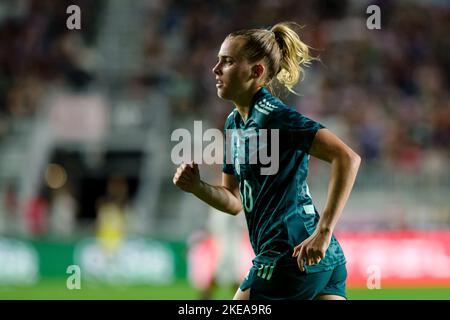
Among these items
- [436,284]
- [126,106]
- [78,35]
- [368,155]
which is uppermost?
[78,35]

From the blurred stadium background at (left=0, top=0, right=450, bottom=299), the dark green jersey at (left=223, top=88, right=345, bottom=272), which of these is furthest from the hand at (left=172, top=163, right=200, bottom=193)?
the blurred stadium background at (left=0, top=0, right=450, bottom=299)

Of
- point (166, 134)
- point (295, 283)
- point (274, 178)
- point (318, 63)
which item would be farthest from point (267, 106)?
point (318, 63)

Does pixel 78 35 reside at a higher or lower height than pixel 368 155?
higher

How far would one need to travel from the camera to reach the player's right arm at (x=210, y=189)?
468 centimetres

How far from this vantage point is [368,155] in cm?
1616

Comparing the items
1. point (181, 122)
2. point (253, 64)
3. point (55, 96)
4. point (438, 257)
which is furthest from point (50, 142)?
point (253, 64)

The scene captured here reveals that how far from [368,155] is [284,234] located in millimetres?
11831

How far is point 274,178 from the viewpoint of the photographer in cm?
456

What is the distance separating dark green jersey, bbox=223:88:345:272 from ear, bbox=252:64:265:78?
0.11 m

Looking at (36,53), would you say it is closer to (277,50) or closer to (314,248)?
(277,50)

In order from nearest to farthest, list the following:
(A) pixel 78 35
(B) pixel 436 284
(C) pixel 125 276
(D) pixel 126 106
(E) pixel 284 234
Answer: (E) pixel 284 234 → (B) pixel 436 284 → (C) pixel 125 276 → (D) pixel 126 106 → (A) pixel 78 35

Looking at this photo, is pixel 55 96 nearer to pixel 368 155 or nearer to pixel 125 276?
pixel 125 276

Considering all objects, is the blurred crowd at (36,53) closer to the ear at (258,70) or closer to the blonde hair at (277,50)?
the blonde hair at (277,50)

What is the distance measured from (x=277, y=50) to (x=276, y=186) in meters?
0.73
